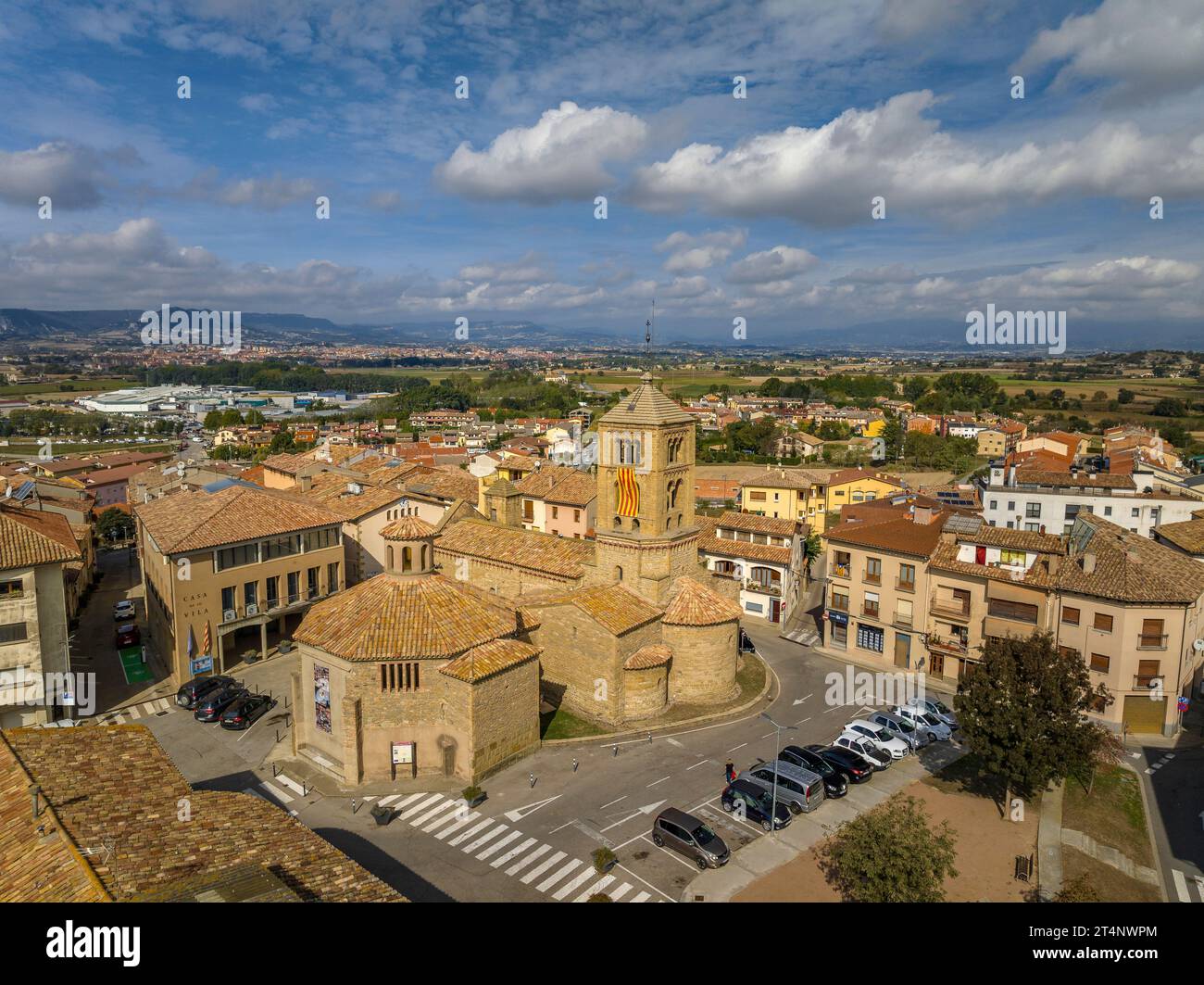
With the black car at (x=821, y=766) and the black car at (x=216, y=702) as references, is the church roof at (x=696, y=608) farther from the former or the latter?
the black car at (x=216, y=702)

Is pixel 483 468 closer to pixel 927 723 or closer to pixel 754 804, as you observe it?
pixel 927 723

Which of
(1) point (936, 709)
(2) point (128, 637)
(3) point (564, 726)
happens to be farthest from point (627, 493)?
(2) point (128, 637)

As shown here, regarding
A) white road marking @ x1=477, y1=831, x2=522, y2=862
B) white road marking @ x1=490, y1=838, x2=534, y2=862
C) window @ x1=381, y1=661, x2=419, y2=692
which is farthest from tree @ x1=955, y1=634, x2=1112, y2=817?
window @ x1=381, y1=661, x2=419, y2=692

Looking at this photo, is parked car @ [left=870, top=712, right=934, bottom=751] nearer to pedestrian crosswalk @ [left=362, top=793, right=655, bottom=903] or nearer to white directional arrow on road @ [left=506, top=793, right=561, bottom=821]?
white directional arrow on road @ [left=506, top=793, right=561, bottom=821]

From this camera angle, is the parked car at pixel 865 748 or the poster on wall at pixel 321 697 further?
the parked car at pixel 865 748

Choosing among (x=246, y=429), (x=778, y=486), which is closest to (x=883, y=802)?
(x=778, y=486)

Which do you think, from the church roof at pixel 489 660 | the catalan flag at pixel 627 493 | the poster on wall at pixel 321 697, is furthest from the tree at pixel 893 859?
the poster on wall at pixel 321 697
